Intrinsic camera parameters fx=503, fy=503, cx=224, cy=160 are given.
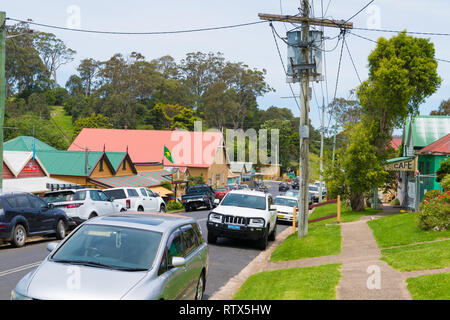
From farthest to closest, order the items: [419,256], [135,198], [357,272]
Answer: [135,198], [419,256], [357,272]

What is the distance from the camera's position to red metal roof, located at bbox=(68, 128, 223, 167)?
203 feet

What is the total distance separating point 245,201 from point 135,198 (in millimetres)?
9460

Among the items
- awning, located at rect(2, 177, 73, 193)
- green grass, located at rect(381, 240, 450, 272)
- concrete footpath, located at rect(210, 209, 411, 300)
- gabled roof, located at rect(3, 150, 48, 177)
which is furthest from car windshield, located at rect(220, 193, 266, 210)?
gabled roof, located at rect(3, 150, 48, 177)

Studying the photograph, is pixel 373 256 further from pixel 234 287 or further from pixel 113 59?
pixel 113 59

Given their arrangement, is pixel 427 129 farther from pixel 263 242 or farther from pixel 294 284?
pixel 294 284

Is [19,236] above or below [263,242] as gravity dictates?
above

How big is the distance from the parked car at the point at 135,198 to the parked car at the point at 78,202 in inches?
128

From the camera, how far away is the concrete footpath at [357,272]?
27.9 ft

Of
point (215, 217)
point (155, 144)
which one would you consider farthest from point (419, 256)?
point (155, 144)

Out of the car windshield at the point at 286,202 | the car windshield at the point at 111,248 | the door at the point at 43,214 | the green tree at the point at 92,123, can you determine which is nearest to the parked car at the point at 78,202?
the door at the point at 43,214

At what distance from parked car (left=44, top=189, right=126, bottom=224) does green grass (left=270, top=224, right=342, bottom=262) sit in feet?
24.4

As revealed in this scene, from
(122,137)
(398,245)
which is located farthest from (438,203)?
(122,137)

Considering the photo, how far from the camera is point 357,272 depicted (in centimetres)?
1036

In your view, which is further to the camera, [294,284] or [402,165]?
[402,165]
